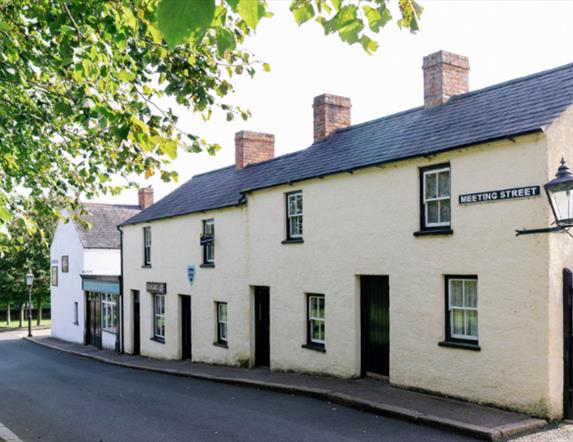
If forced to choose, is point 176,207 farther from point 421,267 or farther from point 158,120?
point 158,120

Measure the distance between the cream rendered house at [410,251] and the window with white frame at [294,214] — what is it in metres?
0.05

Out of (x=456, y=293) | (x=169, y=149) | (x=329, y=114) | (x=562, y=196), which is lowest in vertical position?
(x=456, y=293)

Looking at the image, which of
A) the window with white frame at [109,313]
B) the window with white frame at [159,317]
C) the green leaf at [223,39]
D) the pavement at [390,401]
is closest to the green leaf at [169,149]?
the green leaf at [223,39]

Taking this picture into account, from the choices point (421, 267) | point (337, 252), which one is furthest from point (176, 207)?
point (421, 267)

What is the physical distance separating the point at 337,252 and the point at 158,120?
25.2 feet

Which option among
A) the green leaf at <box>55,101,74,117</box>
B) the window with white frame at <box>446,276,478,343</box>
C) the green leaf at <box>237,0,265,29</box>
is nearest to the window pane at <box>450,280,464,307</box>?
the window with white frame at <box>446,276,478,343</box>

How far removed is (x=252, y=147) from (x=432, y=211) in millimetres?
11566

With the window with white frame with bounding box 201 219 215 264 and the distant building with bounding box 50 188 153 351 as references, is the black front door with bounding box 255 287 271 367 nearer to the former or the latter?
the window with white frame with bounding box 201 219 215 264

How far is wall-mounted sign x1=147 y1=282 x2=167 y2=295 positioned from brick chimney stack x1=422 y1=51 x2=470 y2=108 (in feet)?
44.4

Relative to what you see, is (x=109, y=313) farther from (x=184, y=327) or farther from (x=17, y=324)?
(x=17, y=324)

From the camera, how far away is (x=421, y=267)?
1234 centimetres

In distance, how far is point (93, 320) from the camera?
110ft

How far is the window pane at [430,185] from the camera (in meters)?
12.3

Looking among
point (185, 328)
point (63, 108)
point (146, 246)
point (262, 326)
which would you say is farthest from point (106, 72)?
point (146, 246)
